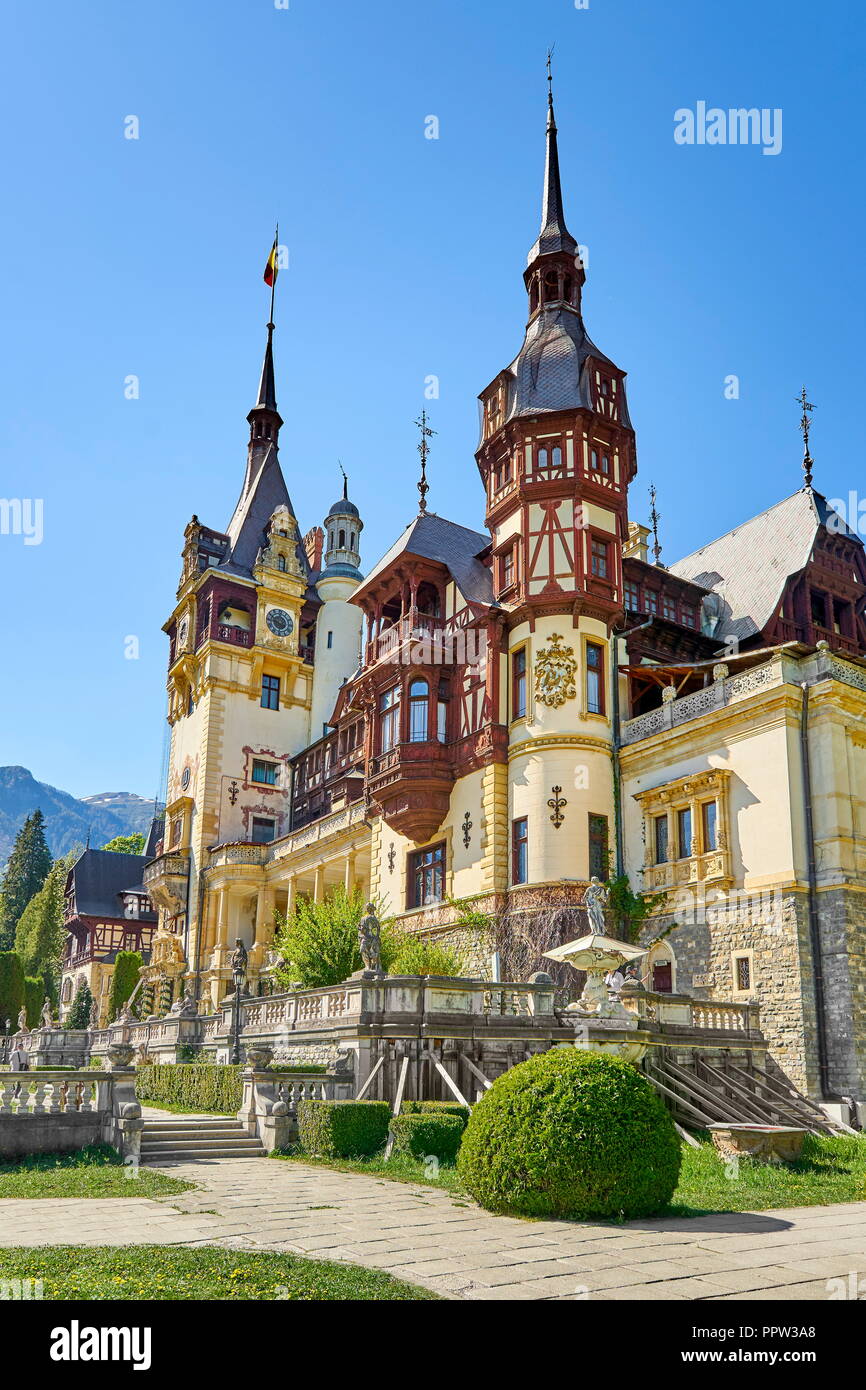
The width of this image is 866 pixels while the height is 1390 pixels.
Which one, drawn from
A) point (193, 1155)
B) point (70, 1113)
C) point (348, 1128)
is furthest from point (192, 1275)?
point (193, 1155)

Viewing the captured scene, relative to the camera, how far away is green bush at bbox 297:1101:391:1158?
17844 mm

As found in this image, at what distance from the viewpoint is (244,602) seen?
57031mm

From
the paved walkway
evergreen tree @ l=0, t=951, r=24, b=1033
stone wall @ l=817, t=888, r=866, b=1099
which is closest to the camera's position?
the paved walkway

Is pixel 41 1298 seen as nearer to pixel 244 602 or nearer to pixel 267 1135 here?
pixel 267 1135

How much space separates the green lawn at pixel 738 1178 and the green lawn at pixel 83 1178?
296 centimetres

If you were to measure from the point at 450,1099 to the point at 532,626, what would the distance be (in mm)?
17043

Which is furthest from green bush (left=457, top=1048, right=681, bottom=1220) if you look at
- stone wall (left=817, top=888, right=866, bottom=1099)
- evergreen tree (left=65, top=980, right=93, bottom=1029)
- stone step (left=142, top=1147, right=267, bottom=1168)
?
evergreen tree (left=65, top=980, right=93, bottom=1029)

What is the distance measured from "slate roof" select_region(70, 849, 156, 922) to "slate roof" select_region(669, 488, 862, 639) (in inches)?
2090

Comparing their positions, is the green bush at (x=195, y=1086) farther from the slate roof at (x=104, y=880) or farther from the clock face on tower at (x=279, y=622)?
the slate roof at (x=104, y=880)

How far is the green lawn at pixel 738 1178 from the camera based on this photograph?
14.4 metres

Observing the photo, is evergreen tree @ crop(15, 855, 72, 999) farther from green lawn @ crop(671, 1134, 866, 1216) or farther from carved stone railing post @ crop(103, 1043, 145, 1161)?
green lawn @ crop(671, 1134, 866, 1216)

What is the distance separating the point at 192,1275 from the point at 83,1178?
7964 mm

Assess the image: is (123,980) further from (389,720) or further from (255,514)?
(389,720)

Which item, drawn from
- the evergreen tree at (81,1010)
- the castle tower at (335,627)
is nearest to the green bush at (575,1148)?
the castle tower at (335,627)
